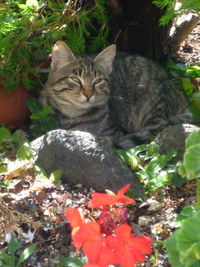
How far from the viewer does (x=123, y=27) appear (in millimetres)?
6031

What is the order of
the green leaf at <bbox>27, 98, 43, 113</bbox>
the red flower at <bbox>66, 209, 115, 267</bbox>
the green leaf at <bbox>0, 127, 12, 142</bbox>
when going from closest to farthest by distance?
the red flower at <bbox>66, 209, 115, 267</bbox> < the green leaf at <bbox>0, 127, 12, 142</bbox> < the green leaf at <bbox>27, 98, 43, 113</bbox>

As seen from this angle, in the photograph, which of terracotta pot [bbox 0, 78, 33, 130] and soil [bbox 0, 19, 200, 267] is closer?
soil [bbox 0, 19, 200, 267]

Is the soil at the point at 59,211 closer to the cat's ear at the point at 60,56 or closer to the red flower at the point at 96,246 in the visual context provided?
A: the red flower at the point at 96,246

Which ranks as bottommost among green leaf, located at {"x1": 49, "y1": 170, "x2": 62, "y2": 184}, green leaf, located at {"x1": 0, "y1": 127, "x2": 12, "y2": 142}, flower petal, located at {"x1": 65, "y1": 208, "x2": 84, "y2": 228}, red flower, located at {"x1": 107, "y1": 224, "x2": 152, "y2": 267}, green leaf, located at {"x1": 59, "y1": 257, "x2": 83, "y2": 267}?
green leaf, located at {"x1": 0, "y1": 127, "x2": 12, "y2": 142}

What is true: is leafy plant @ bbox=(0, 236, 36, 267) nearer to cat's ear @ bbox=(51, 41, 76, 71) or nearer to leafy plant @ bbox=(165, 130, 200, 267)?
leafy plant @ bbox=(165, 130, 200, 267)

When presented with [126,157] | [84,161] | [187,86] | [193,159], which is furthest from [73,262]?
[187,86]

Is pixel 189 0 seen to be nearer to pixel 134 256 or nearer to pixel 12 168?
pixel 12 168

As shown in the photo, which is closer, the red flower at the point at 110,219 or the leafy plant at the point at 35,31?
the red flower at the point at 110,219

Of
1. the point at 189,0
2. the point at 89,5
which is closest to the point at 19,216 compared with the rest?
the point at 189,0

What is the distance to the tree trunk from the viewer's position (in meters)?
5.90

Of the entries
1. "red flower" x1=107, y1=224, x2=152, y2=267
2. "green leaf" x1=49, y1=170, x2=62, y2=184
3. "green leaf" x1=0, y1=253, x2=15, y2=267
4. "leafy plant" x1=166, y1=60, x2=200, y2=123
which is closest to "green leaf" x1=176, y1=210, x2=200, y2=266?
"red flower" x1=107, y1=224, x2=152, y2=267

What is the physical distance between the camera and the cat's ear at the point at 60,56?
4844 millimetres

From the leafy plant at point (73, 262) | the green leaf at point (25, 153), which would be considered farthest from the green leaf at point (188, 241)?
the green leaf at point (25, 153)

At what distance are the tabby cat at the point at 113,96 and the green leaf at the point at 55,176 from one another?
1305mm
